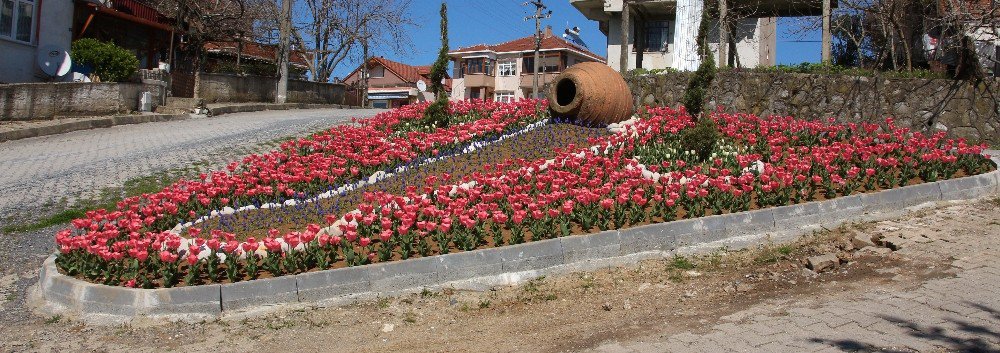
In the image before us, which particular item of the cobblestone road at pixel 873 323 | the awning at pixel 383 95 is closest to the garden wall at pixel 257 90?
the cobblestone road at pixel 873 323

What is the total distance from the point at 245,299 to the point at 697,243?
14.7 ft

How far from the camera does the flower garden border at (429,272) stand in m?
6.43

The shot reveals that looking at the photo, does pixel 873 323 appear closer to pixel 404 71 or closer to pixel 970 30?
pixel 970 30

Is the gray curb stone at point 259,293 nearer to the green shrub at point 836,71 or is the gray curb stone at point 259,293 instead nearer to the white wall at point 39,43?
the green shrub at point 836,71

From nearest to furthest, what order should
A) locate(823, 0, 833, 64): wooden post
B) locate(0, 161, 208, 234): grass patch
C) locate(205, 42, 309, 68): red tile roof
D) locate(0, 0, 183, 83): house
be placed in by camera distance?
locate(0, 161, 208, 234): grass patch
locate(823, 0, 833, 64): wooden post
locate(0, 0, 183, 83): house
locate(205, 42, 309, 68): red tile roof

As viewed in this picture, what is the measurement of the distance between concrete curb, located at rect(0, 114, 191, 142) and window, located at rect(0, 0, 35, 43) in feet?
15.7

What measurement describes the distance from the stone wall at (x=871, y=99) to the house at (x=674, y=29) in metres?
9.92

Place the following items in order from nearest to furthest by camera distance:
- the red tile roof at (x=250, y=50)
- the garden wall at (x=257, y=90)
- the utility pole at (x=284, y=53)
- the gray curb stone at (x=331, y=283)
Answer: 1. the gray curb stone at (x=331, y=283)
2. the garden wall at (x=257, y=90)
3. the utility pole at (x=284, y=53)
4. the red tile roof at (x=250, y=50)

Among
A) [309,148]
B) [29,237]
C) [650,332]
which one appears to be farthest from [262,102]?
[650,332]

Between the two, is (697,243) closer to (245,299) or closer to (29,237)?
(245,299)

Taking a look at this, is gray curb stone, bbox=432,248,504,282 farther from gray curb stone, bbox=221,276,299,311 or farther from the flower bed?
gray curb stone, bbox=221,276,299,311

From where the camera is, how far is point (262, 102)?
2930 cm

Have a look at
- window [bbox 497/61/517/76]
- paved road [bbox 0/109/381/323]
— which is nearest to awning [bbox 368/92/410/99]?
window [bbox 497/61/517/76]

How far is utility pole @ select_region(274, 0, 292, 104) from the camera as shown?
29.7m
